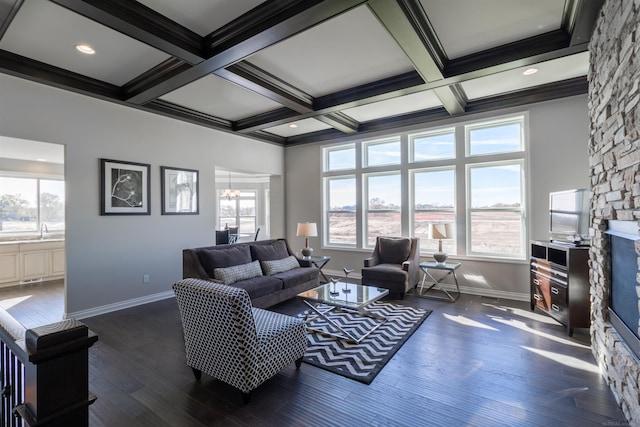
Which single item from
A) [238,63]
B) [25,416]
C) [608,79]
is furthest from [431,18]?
[25,416]

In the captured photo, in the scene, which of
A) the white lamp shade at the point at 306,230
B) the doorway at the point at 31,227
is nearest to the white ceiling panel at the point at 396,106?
the white lamp shade at the point at 306,230

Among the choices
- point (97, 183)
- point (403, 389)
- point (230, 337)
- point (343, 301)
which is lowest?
point (403, 389)

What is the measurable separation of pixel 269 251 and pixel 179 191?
187 cm

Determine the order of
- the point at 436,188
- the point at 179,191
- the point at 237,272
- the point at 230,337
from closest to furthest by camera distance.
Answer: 1. the point at 230,337
2. the point at 237,272
3. the point at 179,191
4. the point at 436,188

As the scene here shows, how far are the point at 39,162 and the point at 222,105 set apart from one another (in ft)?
16.4

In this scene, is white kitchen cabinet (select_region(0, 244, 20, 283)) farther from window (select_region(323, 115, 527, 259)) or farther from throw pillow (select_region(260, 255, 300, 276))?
window (select_region(323, 115, 527, 259))

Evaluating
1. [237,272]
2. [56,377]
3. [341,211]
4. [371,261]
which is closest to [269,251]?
[237,272]

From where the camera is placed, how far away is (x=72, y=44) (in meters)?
3.08

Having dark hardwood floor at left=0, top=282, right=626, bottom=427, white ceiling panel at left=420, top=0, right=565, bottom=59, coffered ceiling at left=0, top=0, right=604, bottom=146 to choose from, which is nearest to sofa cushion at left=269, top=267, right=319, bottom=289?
dark hardwood floor at left=0, top=282, right=626, bottom=427

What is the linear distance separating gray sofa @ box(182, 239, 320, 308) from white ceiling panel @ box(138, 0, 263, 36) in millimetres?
2662

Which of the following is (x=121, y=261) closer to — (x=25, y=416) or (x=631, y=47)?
(x=25, y=416)

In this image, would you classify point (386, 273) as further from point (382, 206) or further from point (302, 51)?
point (302, 51)

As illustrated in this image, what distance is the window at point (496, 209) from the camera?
4832mm

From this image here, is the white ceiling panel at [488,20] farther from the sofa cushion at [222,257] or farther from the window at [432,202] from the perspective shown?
the sofa cushion at [222,257]
